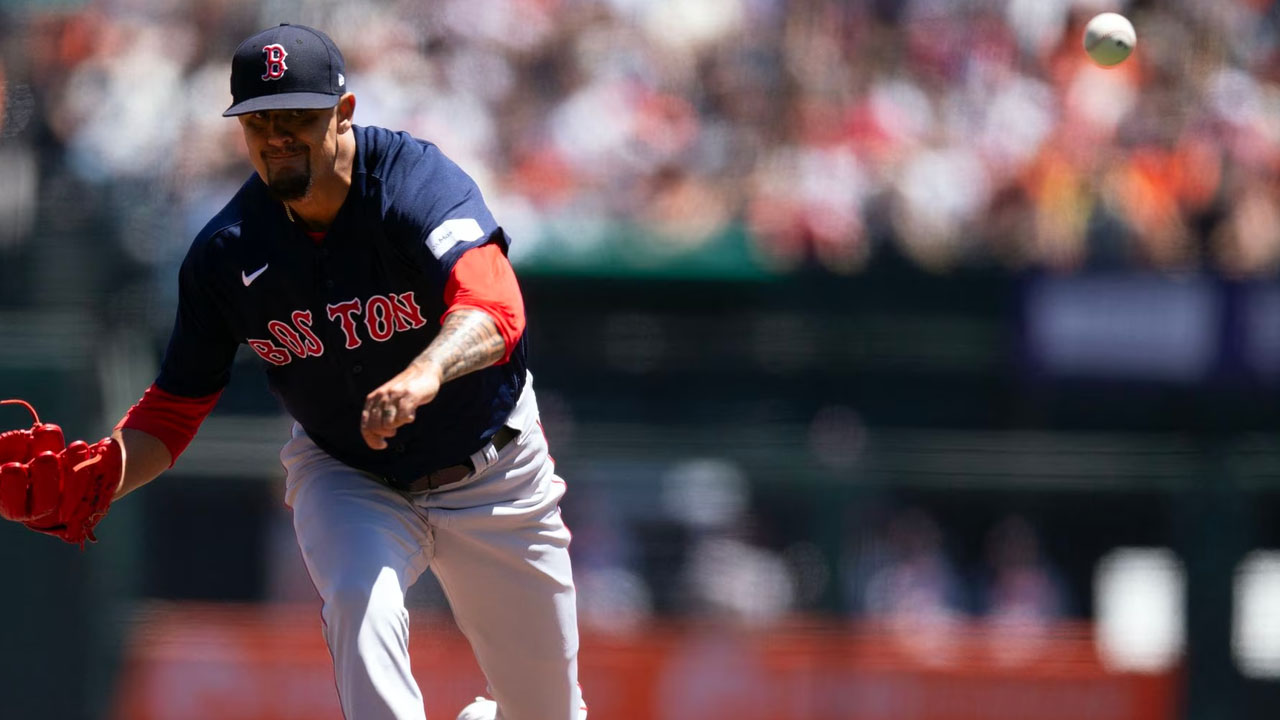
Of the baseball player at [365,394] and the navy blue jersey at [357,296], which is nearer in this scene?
the baseball player at [365,394]

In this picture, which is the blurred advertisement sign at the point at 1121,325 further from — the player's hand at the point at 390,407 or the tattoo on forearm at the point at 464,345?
the player's hand at the point at 390,407

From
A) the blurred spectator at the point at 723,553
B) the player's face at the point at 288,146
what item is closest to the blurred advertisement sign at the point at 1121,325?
the blurred spectator at the point at 723,553

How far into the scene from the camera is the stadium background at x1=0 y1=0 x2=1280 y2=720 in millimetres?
7730

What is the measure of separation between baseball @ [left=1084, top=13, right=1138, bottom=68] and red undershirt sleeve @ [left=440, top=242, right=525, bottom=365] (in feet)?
12.2

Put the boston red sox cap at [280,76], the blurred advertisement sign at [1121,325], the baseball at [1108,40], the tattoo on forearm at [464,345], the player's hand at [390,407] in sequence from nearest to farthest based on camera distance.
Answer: the player's hand at [390,407] → the tattoo on forearm at [464,345] → the boston red sox cap at [280,76] → the baseball at [1108,40] → the blurred advertisement sign at [1121,325]

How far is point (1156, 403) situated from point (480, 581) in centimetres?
498

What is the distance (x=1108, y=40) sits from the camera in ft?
21.5

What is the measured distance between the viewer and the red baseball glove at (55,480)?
12.7ft

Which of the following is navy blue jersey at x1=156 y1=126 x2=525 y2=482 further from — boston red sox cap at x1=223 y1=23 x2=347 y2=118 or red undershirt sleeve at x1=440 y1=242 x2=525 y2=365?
boston red sox cap at x1=223 y1=23 x2=347 y2=118

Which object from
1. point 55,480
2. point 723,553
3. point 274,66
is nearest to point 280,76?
point 274,66

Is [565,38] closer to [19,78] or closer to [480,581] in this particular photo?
[19,78]

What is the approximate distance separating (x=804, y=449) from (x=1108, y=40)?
2.49 m

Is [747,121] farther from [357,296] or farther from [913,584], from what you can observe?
[357,296]

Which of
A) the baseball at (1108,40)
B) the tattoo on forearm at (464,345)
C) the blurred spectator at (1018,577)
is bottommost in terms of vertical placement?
the blurred spectator at (1018,577)
